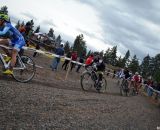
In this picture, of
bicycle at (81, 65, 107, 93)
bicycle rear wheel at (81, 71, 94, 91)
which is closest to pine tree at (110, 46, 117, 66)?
bicycle at (81, 65, 107, 93)

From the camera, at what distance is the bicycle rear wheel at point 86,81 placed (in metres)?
17.9

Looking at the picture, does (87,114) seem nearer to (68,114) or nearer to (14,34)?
(68,114)

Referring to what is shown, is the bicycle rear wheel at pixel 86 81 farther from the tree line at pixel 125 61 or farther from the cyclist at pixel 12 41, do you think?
the tree line at pixel 125 61

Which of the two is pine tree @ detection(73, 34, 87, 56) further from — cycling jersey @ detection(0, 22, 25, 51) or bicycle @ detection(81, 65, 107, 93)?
cycling jersey @ detection(0, 22, 25, 51)

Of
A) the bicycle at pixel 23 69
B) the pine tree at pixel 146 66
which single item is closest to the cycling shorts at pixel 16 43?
the bicycle at pixel 23 69

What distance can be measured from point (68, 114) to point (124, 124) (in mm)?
2348

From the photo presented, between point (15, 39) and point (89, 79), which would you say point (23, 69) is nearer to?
point (15, 39)

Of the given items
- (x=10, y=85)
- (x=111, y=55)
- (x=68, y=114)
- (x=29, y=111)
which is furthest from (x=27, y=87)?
(x=111, y=55)

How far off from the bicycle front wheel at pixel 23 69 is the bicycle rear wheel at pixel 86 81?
474cm

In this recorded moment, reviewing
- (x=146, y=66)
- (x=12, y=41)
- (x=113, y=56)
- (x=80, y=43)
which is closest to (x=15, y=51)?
(x=12, y=41)

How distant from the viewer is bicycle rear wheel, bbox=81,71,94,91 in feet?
58.9

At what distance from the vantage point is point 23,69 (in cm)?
1326

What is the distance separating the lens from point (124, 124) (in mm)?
11438

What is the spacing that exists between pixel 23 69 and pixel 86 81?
217 inches
